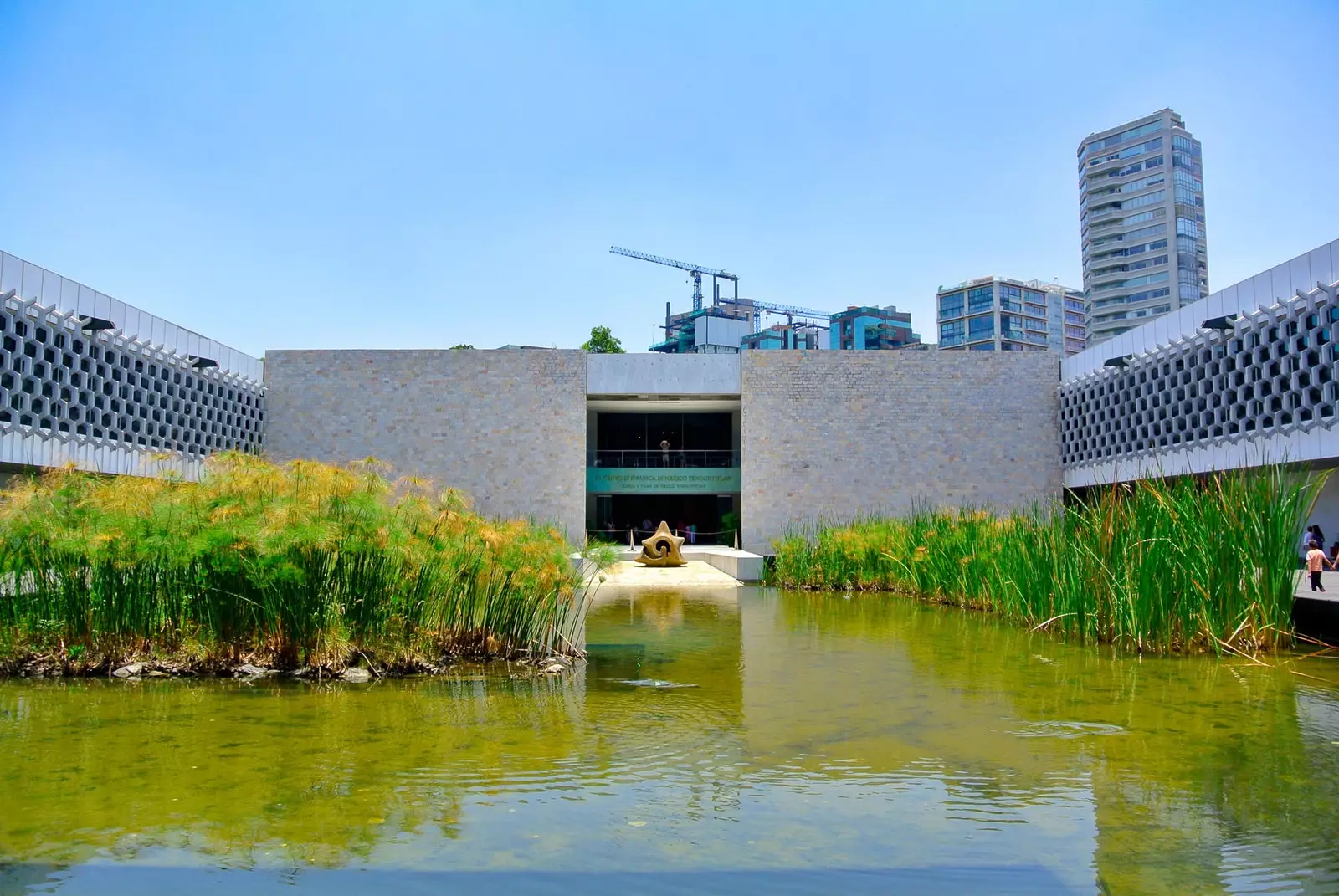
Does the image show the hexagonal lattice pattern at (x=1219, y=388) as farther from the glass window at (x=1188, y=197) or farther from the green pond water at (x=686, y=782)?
the glass window at (x=1188, y=197)

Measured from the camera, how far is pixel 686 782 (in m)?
4.20

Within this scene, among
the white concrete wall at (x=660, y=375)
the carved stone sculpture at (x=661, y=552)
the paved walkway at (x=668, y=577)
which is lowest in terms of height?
A: the paved walkway at (x=668, y=577)

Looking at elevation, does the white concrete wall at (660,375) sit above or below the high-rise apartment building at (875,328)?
below

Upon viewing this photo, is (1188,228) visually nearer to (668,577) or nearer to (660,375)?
(660,375)

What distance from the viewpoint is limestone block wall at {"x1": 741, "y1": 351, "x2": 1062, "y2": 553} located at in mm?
26484

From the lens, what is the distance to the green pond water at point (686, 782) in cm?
317

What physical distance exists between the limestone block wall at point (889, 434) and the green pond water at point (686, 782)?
19334 mm

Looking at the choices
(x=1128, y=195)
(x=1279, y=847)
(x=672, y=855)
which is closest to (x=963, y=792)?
(x=1279, y=847)

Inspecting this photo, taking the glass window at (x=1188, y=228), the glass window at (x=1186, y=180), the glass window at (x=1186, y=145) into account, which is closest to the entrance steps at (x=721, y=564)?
A: the glass window at (x=1188, y=228)

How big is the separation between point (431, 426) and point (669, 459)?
6966mm

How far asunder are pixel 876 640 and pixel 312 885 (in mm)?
6766

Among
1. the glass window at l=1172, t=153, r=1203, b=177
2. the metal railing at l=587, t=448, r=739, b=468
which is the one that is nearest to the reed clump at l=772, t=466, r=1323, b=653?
the metal railing at l=587, t=448, r=739, b=468

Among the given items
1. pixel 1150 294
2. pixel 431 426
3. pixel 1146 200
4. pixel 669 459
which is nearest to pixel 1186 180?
pixel 1146 200

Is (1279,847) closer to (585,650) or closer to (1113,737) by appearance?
(1113,737)
